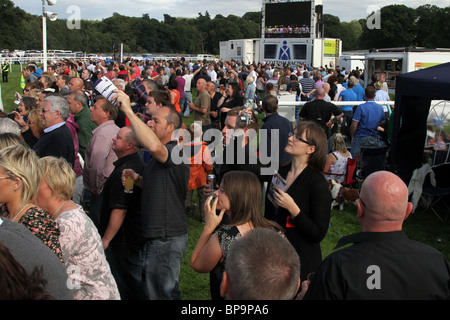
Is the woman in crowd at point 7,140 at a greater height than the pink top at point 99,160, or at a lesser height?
greater

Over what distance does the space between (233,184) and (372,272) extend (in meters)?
1.08

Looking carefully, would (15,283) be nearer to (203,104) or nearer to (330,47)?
(203,104)

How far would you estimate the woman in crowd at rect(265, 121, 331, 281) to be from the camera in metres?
3.17

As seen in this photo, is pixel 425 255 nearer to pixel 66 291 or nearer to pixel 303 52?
pixel 66 291

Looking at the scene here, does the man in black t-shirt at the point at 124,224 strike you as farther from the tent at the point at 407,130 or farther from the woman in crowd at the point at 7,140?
the tent at the point at 407,130

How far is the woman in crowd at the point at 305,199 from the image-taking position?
3.17 metres

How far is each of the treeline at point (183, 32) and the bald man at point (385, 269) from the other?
67.0m

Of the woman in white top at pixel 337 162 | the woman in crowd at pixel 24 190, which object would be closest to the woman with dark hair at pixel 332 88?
the woman in white top at pixel 337 162

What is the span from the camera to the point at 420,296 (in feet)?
6.77

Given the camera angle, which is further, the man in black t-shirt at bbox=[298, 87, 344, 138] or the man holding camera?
the man in black t-shirt at bbox=[298, 87, 344, 138]

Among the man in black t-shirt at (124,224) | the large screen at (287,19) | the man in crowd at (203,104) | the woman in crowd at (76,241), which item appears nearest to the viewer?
the woman in crowd at (76,241)

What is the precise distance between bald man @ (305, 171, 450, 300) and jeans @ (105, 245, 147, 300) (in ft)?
6.90

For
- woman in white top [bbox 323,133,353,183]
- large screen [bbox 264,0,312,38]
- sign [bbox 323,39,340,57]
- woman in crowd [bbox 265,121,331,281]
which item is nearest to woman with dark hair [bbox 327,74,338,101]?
woman in white top [bbox 323,133,353,183]

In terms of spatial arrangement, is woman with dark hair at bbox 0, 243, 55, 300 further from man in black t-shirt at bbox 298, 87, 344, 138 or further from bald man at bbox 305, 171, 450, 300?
man in black t-shirt at bbox 298, 87, 344, 138
